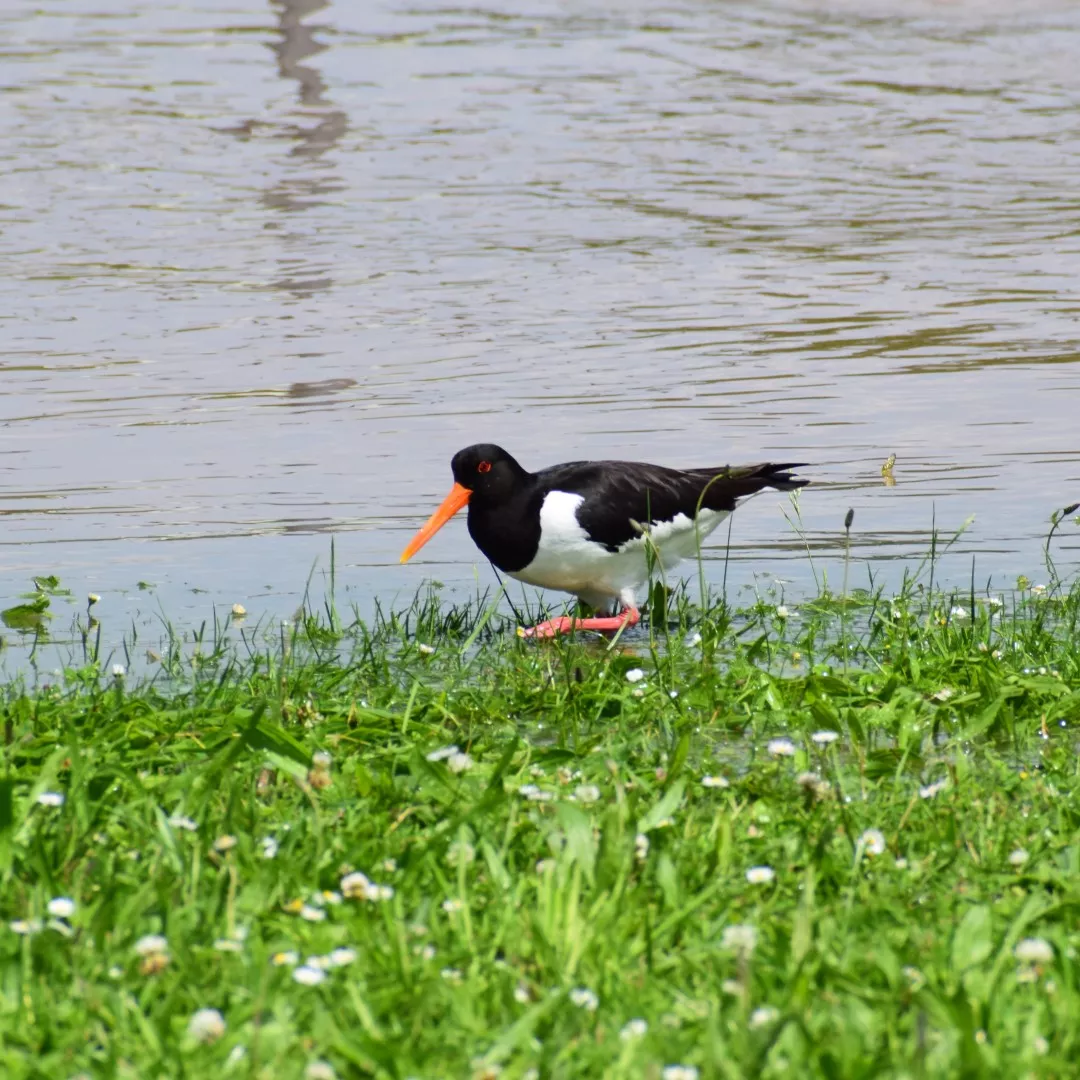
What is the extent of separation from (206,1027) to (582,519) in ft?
12.2

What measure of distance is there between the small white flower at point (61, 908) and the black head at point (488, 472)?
11.2ft

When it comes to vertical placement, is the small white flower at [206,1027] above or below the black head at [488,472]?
below

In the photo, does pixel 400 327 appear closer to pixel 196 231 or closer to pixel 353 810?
pixel 196 231

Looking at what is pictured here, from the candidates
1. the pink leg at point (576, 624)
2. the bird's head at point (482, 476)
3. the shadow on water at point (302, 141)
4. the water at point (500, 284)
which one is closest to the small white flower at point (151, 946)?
the pink leg at point (576, 624)

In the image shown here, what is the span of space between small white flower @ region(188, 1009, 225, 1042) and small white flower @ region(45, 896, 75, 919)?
0.54 metres

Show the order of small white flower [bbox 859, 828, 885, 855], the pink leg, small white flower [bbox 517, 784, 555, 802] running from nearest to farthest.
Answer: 1. small white flower [bbox 859, 828, 885, 855]
2. small white flower [bbox 517, 784, 555, 802]
3. the pink leg

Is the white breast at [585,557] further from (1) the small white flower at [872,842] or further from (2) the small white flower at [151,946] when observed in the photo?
(2) the small white flower at [151,946]

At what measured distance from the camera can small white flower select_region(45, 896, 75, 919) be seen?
3.15m

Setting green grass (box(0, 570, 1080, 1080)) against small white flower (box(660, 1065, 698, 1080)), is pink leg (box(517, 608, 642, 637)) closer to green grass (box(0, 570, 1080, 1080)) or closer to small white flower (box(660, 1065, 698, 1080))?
green grass (box(0, 570, 1080, 1080))

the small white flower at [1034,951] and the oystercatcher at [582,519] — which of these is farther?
the oystercatcher at [582,519]

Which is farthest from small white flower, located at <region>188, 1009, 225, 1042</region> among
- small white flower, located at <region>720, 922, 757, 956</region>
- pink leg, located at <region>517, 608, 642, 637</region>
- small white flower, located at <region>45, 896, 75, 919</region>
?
pink leg, located at <region>517, 608, 642, 637</region>

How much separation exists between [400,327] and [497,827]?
27.0ft

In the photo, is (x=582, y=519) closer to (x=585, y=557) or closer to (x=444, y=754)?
(x=585, y=557)

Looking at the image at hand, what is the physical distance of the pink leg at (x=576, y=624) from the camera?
575 cm
